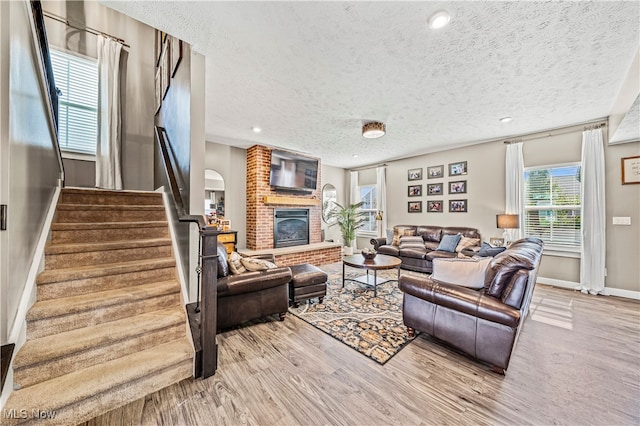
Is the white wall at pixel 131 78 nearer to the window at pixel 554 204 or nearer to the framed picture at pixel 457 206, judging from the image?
the framed picture at pixel 457 206

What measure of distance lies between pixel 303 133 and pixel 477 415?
4.22 meters

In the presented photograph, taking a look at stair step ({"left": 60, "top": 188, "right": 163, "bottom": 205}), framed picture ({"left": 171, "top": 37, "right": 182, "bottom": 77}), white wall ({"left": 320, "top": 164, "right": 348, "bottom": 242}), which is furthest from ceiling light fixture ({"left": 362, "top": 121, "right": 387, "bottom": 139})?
white wall ({"left": 320, "top": 164, "right": 348, "bottom": 242})

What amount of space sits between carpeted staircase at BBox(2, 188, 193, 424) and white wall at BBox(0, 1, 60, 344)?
0.77 ft

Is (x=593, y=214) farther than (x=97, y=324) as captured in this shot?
Yes

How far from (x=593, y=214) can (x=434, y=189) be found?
8.51ft

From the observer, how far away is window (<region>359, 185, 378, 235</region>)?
23.4 feet

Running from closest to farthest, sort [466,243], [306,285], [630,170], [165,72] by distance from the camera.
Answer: [306,285] → [165,72] → [630,170] → [466,243]

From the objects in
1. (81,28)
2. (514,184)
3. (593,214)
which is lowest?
(593,214)

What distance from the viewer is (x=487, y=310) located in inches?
74.7

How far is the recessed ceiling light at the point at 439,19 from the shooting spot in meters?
1.72

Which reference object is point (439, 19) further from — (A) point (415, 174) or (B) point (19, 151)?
(A) point (415, 174)

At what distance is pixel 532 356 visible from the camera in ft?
7.00

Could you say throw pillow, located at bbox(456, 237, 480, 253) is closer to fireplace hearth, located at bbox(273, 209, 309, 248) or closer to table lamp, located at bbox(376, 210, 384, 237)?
table lamp, located at bbox(376, 210, 384, 237)

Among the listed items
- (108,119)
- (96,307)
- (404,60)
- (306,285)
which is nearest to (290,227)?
(306,285)
